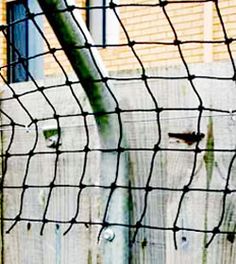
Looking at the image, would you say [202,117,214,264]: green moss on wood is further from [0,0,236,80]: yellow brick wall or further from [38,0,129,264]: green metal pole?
[0,0,236,80]: yellow brick wall

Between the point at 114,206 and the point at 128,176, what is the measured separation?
71 mm

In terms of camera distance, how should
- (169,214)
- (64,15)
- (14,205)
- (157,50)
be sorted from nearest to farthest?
(64,15)
(169,214)
(14,205)
(157,50)

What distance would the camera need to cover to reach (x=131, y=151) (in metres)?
1.71

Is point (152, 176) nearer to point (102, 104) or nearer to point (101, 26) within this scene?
point (102, 104)

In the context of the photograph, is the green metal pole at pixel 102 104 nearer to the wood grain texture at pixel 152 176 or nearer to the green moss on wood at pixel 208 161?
the wood grain texture at pixel 152 176

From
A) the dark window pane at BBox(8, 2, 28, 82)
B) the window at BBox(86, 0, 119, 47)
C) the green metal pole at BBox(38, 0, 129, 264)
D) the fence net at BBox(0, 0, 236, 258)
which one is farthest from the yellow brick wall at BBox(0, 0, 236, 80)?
the green metal pole at BBox(38, 0, 129, 264)

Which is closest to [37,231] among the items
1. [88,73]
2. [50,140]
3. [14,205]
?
[14,205]

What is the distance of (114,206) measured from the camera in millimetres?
1687

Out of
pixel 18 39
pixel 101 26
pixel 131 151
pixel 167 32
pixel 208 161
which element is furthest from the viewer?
pixel 18 39

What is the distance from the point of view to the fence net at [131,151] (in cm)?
159

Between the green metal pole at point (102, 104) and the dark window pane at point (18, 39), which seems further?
the dark window pane at point (18, 39)

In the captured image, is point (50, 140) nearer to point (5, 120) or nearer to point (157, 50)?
point (5, 120)

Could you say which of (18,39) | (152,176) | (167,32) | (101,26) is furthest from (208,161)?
(18,39)

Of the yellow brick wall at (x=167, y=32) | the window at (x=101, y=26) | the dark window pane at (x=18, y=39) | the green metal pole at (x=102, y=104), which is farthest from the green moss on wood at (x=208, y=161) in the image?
the window at (x=101, y=26)
